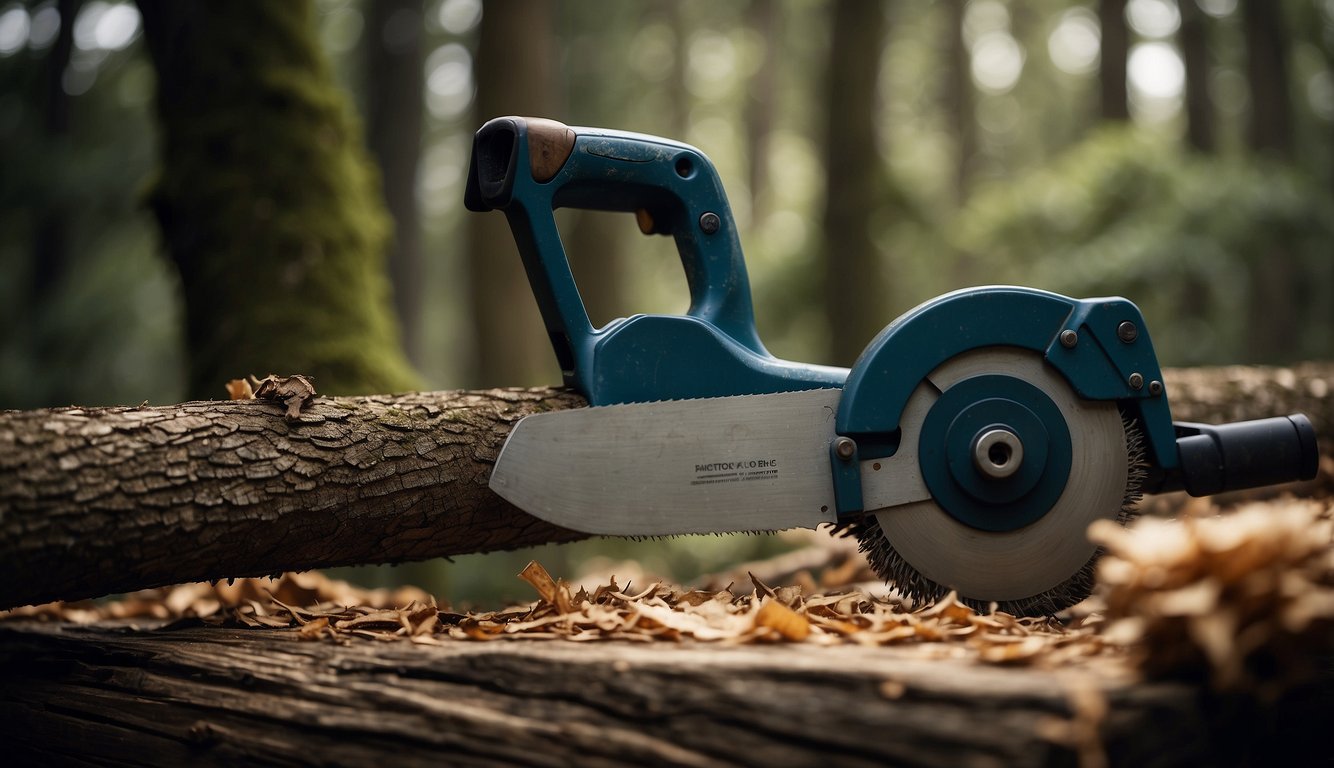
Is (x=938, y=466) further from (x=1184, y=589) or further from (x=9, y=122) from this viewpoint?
(x=9, y=122)

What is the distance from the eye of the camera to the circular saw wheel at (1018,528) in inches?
90.8

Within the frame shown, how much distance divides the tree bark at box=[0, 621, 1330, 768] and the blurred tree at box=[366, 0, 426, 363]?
29.2 feet

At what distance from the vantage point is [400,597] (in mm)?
3348

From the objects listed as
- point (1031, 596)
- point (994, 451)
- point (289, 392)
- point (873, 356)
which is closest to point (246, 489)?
point (289, 392)

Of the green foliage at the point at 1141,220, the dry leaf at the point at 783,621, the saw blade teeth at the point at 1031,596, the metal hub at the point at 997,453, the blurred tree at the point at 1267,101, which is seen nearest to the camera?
the dry leaf at the point at 783,621

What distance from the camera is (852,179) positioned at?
7258mm

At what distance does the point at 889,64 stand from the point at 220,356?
52.1ft

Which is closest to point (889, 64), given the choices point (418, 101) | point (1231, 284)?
point (1231, 284)

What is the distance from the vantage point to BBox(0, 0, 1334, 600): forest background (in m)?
7.03

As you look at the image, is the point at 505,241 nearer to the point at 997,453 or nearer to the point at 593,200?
→ the point at 593,200

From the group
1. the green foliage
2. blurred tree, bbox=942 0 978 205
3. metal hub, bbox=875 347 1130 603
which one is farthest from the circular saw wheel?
blurred tree, bbox=942 0 978 205

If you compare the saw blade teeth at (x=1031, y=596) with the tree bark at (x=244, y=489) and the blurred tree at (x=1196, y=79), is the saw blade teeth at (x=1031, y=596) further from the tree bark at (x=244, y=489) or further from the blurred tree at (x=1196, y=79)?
the blurred tree at (x=1196, y=79)

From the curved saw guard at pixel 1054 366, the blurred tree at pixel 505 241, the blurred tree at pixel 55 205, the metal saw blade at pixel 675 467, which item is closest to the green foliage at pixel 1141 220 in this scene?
the blurred tree at pixel 505 241

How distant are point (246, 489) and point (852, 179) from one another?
19.4 feet
